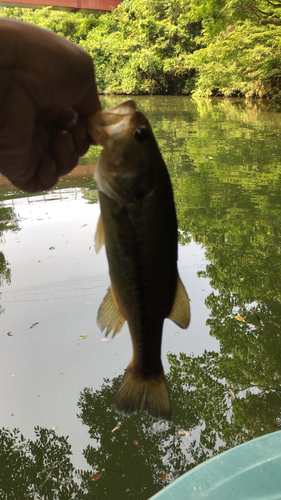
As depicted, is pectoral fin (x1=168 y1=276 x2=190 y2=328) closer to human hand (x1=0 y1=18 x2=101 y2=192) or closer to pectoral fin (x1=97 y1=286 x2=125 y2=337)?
pectoral fin (x1=97 y1=286 x2=125 y2=337)

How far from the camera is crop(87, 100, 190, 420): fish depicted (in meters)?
1.16

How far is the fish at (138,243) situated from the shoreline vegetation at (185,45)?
17806 millimetres

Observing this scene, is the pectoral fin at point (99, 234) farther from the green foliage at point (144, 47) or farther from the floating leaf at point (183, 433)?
the green foliage at point (144, 47)

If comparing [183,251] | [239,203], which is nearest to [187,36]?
[239,203]

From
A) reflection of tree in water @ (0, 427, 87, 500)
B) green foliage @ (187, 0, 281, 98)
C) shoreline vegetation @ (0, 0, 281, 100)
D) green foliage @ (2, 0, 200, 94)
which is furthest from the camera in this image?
green foliage @ (2, 0, 200, 94)

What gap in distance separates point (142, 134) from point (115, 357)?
2.95m

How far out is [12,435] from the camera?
305cm

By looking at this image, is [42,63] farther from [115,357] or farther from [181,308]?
[115,357]

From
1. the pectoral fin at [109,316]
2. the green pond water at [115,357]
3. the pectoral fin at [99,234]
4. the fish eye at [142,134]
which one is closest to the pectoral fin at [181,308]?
the pectoral fin at [109,316]

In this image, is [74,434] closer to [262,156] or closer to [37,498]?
[37,498]

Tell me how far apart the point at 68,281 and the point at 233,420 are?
2.65 meters

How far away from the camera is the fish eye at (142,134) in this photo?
1155 millimetres

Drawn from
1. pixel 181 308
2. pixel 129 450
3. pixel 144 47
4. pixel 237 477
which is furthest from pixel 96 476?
pixel 144 47

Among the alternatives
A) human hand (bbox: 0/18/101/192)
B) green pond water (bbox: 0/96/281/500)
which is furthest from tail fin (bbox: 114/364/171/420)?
green pond water (bbox: 0/96/281/500)
